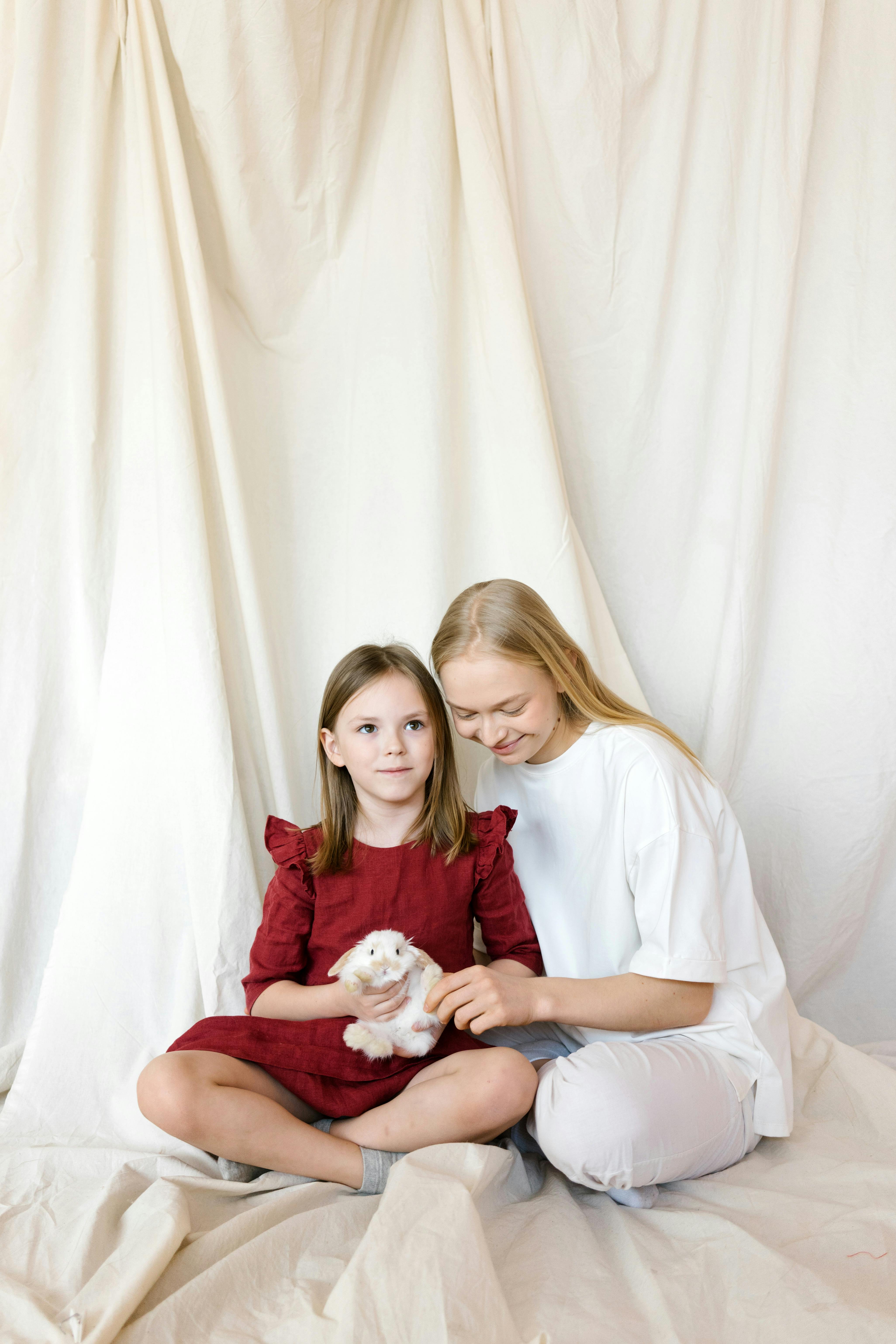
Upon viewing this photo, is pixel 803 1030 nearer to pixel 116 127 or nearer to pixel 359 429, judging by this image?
pixel 359 429

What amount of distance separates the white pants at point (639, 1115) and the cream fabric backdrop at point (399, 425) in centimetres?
31

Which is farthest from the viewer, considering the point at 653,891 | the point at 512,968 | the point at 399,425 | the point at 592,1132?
the point at 399,425

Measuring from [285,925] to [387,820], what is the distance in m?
0.20

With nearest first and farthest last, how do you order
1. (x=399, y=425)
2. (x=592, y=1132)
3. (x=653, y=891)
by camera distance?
(x=592, y=1132) < (x=653, y=891) < (x=399, y=425)

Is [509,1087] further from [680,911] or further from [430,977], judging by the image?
[680,911]

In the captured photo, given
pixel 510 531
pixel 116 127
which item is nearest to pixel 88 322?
pixel 116 127

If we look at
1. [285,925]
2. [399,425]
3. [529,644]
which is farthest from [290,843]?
[399,425]

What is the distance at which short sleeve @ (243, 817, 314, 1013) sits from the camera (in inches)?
51.2

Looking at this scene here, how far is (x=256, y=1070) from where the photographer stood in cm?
119

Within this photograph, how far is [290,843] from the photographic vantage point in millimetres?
1336

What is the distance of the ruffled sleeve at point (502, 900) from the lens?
1.34 m

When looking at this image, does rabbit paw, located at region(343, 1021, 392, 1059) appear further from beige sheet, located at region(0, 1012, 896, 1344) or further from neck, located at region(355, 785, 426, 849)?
neck, located at region(355, 785, 426, 849)

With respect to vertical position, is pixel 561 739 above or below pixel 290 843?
above

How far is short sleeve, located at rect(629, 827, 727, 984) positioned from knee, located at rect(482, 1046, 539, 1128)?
19cm
